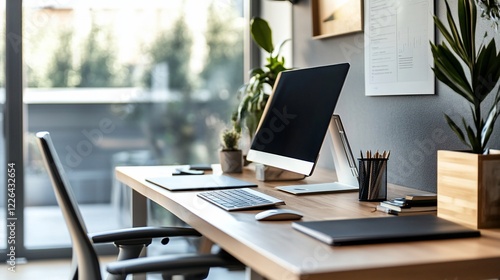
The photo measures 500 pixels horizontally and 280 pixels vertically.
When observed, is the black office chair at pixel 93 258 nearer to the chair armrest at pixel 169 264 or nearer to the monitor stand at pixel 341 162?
the chair armrest at pixel 169 264

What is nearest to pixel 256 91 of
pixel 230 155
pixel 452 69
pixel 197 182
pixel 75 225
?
pixel 230 155

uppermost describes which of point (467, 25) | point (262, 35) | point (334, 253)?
point (262, 35)

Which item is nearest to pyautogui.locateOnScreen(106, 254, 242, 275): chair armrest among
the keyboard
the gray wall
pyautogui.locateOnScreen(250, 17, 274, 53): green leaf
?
the keyboard

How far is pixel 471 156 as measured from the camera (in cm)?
163

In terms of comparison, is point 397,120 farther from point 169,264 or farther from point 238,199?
point 169,264

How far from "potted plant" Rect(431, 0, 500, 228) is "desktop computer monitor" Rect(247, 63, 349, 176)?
412 mm

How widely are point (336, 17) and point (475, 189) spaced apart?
1.57 meters

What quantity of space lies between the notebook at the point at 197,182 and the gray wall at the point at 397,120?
21.8 inches

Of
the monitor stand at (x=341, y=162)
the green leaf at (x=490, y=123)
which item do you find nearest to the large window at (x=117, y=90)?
the monitor stand at (x=341, y=162)

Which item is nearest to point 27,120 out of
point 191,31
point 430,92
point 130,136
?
point 130,136

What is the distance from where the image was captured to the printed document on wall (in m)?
2.38

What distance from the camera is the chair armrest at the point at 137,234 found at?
1.98 m

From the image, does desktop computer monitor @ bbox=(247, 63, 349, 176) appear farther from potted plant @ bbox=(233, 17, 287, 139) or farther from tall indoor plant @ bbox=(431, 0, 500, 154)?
potted plant @ bbox=(233, 17, 287, 139)

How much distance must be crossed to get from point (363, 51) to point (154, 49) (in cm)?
167
